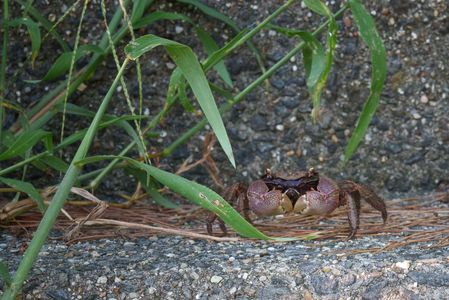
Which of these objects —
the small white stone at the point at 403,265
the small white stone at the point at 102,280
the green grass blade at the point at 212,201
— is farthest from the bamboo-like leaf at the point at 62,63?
the small white stone at the point at 403,265

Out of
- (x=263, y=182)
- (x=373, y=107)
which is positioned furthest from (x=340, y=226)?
(x=373, y=107)

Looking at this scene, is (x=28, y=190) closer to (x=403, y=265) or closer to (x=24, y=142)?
(x=24, y=142)

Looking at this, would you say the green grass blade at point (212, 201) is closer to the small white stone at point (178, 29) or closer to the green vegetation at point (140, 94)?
the green vegetation at point (140, 94)

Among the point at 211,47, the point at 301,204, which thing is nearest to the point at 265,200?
the point at 301,204

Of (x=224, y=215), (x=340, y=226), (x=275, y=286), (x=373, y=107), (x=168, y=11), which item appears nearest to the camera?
(x=224, y=215)

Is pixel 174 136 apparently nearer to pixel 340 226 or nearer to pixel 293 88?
pixel 293 88
